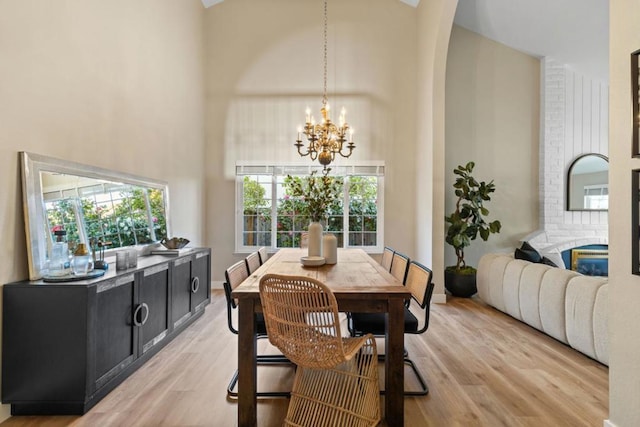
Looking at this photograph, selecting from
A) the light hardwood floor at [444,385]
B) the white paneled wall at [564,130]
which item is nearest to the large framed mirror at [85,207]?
the light hardwood floor at [444,385]

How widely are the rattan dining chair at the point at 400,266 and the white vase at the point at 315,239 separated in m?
0.64

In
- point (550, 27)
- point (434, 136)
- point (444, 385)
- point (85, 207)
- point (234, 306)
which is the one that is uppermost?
point (550, 27)

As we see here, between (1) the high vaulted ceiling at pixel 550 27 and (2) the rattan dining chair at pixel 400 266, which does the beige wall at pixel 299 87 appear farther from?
(2) the rattan dining chair at pixel 400 266

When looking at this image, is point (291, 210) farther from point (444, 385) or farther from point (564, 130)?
point (564, 130)

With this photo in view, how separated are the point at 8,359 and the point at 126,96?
2320 mm

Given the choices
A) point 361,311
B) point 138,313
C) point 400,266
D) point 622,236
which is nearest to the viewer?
point 622,236

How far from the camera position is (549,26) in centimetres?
481

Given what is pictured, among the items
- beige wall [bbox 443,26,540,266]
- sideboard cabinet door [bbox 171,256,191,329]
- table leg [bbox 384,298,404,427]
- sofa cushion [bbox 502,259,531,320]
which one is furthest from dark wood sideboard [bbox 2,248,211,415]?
beige wall [bbox 443,26,540,266]

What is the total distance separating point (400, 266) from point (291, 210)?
289 cm

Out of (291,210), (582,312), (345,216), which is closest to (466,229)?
(345,216)

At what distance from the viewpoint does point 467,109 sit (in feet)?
17.7

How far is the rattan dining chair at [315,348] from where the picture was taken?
1647 mm

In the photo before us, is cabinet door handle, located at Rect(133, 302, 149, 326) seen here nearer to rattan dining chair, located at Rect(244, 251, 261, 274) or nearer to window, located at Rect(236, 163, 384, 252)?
rattan dining chair, located at Rect(244, 251, 261, 274)

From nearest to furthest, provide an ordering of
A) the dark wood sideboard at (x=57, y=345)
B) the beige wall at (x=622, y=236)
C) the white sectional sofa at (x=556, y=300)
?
the beige wall at (x=622, y=236) → the dark wood sideboard at (x=57, y=345) → the white sectional sofa at (x=556, y=300)
